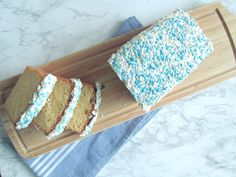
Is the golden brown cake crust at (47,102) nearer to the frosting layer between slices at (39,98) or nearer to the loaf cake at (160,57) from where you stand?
→ the frosting layer between slices at (39,98)

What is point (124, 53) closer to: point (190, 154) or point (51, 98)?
point (51, 98)

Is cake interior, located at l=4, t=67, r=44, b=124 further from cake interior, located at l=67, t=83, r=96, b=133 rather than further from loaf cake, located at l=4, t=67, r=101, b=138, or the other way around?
cake interior, located at l=67, t=83, r=96, b=133

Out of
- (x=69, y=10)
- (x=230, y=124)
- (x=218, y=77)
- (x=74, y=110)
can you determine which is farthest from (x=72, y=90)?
(x=230, y=124)

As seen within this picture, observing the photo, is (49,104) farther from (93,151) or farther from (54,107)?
(93,151)

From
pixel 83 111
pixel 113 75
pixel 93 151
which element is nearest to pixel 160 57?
pixel 113 75

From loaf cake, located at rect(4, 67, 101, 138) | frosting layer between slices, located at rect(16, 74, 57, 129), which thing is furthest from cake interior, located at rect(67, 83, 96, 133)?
frosting layer between slices, located at rect(16, 74, 57, 129)

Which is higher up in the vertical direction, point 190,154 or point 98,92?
point 98,92

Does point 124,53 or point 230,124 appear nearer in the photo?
point 124,53
